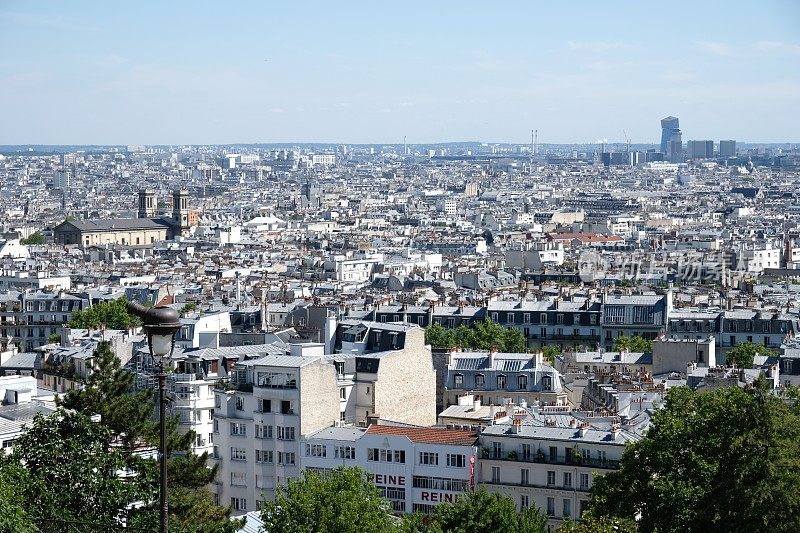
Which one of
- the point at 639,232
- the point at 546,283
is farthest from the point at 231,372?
the point at 639,232

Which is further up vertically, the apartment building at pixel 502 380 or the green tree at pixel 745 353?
the apartment building at pixel 502 380

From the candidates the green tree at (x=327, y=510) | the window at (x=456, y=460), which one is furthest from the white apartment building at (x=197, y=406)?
the green tree at (x=327, y=510)

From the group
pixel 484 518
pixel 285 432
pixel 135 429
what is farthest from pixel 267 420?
pixel 484 518

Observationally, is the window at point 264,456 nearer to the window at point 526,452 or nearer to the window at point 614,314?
the window at point 526,452

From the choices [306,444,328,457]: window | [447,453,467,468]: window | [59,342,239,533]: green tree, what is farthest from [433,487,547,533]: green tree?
[306,444,328,457]: window

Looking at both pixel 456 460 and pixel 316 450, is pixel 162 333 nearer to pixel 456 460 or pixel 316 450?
pixel 456 460

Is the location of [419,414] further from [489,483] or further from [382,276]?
[382,276]
